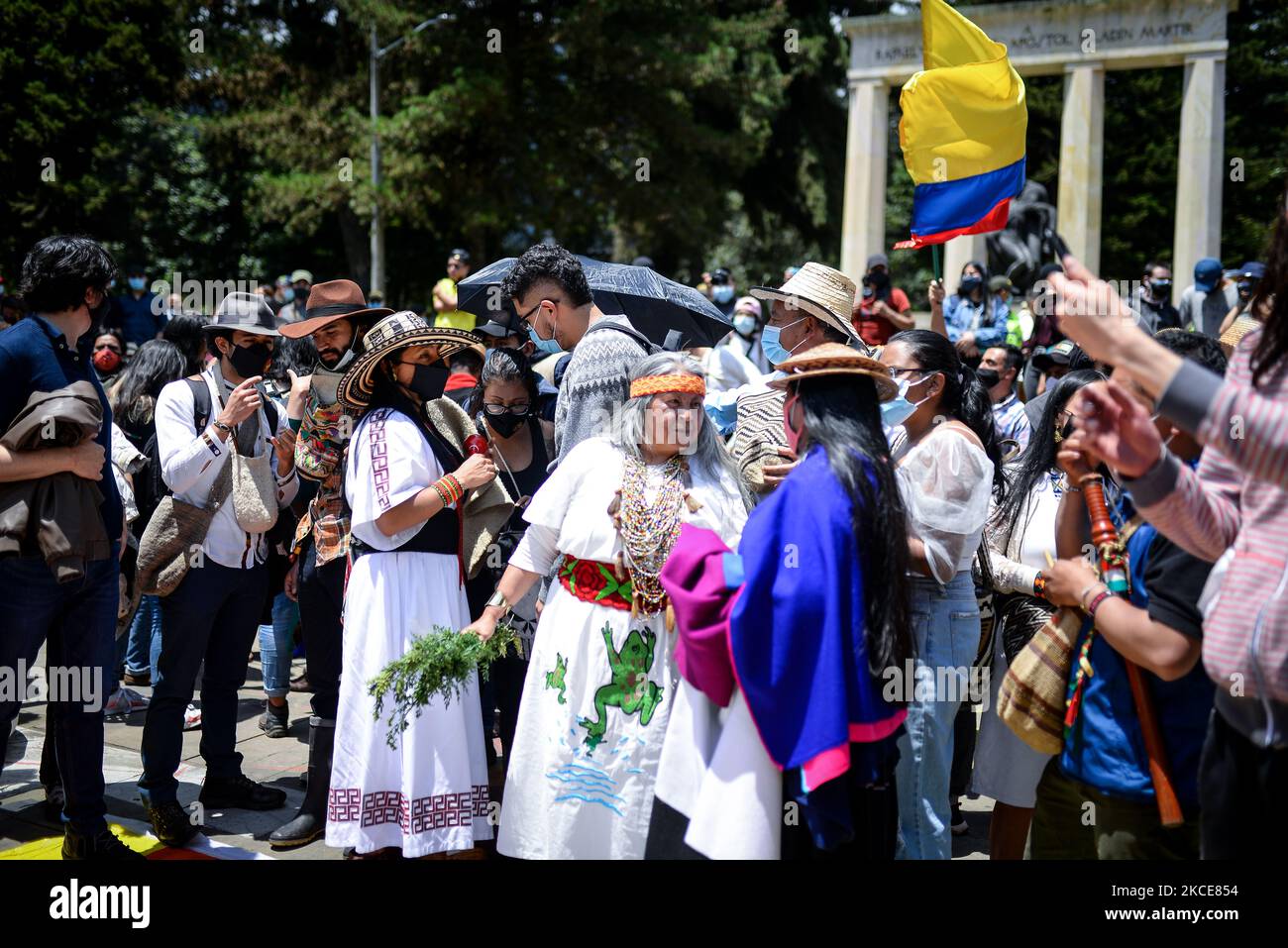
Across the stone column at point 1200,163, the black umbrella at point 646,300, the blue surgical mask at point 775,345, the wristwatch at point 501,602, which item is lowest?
the wristwatch at point 501,602

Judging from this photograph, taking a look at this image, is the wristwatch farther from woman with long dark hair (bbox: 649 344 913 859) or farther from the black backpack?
the black backpack

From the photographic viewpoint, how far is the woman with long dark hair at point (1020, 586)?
13.9 ft

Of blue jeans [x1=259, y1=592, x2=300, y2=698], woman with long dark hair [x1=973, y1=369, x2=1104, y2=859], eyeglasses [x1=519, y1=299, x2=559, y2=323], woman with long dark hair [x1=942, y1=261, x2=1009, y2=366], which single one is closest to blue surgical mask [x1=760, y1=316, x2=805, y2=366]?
eyeglasses [x1=519, y1=299, x2=559, y2=323]

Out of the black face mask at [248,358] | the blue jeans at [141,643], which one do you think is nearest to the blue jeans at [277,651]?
the blue jeans at [141,643]

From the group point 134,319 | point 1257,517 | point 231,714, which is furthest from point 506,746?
point 134,319

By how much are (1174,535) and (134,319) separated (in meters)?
16.7

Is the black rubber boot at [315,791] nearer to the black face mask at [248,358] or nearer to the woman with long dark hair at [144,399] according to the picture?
the black face mask at [248,358]

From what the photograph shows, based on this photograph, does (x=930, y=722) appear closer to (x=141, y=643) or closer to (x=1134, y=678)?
(x=1134, y=678)

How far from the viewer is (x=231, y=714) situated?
5430 millimetres

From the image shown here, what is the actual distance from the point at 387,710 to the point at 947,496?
2.25m

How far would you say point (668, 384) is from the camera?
3.83 meters

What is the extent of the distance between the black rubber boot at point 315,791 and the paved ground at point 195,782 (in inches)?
2.6

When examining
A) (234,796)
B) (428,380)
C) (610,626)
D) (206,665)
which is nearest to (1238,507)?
(610,626)
